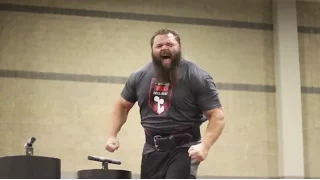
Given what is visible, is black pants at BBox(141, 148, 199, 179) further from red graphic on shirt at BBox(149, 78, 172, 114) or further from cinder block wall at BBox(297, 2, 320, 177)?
cinder block wall at BBox(297, 2, 320, 177)

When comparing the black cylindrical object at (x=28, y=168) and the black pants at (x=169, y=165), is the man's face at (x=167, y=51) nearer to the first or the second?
the black pants at (x=169, y=165)

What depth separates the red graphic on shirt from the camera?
2996 millimetres

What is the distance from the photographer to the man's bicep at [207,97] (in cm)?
293

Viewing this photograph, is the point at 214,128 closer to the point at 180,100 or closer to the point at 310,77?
the point at 180,100

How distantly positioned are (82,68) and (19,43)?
65cm

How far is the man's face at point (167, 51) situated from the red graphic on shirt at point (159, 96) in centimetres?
13

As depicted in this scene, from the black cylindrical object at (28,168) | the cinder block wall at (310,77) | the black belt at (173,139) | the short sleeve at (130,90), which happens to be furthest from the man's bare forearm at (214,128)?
the cinder block wall at (310,77)

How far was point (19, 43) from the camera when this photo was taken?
5074 mm

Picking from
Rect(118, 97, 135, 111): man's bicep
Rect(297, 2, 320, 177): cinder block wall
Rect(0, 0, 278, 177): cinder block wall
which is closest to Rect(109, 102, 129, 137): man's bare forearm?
Rect(118, 97, 135, 111): man's bicep

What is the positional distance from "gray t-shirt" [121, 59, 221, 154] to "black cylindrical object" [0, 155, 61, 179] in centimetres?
73

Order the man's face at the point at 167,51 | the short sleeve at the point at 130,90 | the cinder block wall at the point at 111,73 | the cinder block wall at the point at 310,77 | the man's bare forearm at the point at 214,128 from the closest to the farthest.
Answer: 1. the man's bare forearm at the point at 214,128
2. the man's face at the point at 167,51
3. the short sleeve at the point at 130,90
4. the cinder block wall at the point at 111,73
5. the cinder block wall at the point at 310,77

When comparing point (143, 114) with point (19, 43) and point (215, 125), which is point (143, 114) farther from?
point (19, 43)

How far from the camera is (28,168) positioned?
8.09 feet

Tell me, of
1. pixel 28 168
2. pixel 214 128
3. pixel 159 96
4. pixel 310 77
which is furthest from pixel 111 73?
pixel 28 168
